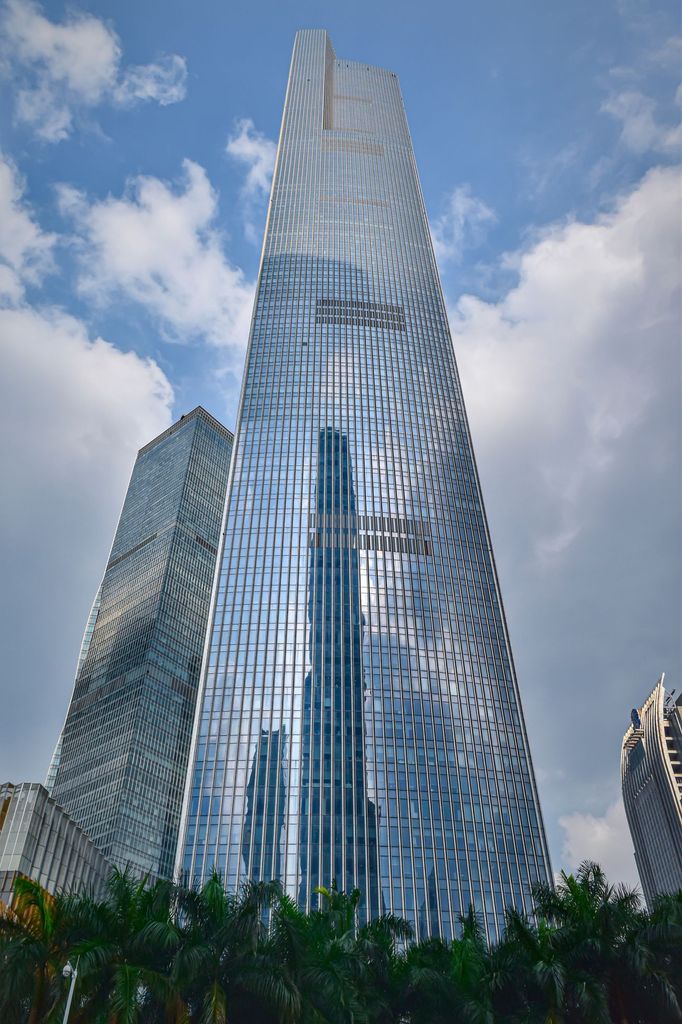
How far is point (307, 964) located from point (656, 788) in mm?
148371

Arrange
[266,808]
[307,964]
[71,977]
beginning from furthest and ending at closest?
[266,808]
[307,964]
[71,977]

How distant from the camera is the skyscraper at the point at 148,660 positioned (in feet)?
433

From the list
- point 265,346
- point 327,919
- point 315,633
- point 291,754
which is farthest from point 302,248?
point 327,919

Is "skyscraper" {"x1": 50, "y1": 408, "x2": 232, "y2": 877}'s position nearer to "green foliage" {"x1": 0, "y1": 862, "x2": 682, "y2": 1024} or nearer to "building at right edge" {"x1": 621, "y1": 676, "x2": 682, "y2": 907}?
"building at right edge" {"x1": 621, "y1": 676, "x2": 682, "y2": 907}

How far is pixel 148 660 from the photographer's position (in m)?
145

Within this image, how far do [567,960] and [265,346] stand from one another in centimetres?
10452

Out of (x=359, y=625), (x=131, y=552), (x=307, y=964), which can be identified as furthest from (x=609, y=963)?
(x=131, y=552)

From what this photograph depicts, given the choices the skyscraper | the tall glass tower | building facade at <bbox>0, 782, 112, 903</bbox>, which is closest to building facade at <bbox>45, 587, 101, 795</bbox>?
the skyscraper

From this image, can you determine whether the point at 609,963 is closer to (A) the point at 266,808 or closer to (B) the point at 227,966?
(B) the point at 227,966

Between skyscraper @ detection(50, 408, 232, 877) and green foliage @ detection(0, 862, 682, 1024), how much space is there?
340 feet

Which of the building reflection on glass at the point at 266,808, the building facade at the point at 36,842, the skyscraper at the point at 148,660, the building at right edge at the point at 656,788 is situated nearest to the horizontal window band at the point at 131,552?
the skyscraper at the point at 148,660

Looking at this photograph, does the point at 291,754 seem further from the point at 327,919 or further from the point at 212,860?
the point at 327,919

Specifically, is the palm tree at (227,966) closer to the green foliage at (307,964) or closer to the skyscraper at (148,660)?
the green foliage at (307,964)

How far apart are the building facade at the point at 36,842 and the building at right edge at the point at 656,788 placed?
129 meters
